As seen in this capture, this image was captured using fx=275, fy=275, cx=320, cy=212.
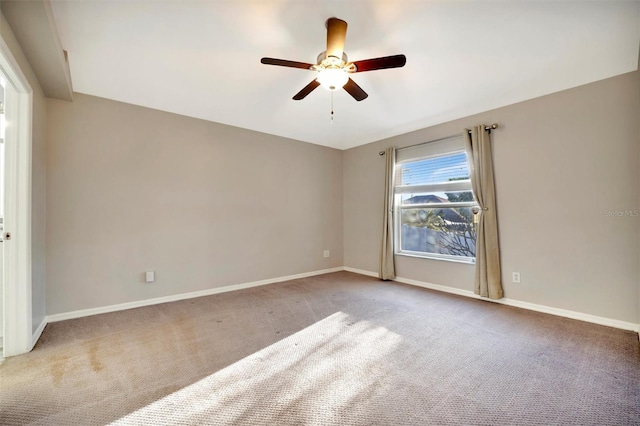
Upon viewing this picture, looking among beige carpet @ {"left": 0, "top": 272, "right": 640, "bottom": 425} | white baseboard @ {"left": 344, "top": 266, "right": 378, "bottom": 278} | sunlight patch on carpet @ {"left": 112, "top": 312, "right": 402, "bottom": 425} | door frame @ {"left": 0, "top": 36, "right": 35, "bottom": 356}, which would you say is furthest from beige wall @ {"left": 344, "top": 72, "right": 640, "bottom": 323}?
door frame @ {"left": 0, "top": 36, "right": 35, "bottom": 356}

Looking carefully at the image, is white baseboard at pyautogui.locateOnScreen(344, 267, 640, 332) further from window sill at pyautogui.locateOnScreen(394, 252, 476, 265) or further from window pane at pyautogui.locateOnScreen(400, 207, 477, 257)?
window pane at pyautogui.locateOnScreen(400, 207, 477, 257)

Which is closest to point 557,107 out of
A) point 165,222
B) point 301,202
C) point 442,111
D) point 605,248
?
point 442,111

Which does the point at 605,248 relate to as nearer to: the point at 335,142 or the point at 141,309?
the point at 335,142

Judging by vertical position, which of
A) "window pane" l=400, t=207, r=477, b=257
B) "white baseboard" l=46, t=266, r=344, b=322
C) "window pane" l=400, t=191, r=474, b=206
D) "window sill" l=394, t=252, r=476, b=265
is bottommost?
"white baseboard" l=46, t=266, r=344, b=322

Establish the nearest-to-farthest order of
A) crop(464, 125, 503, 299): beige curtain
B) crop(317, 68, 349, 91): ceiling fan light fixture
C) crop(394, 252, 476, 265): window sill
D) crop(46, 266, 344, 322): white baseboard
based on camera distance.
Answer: crop(317, 68, 349, 91): ceiling fan light fixture < crop(46, 266, 344, 322): white baseboard < crop(464, 125, 503, 299): beige curtain < crop(394, 252, 476, 265): window sill

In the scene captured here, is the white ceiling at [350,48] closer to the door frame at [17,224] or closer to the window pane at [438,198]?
the door frame at [17,224]

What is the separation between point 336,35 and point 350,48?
1.35ft

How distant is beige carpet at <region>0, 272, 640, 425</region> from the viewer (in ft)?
4.83

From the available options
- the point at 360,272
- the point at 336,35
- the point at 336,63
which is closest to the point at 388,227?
the point at 360,272

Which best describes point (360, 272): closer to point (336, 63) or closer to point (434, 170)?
point (434, 170)

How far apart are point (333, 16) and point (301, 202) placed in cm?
312

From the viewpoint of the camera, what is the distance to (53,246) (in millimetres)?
2764

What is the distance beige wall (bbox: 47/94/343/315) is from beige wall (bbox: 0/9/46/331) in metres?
0.16

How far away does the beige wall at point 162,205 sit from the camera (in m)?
2.85
